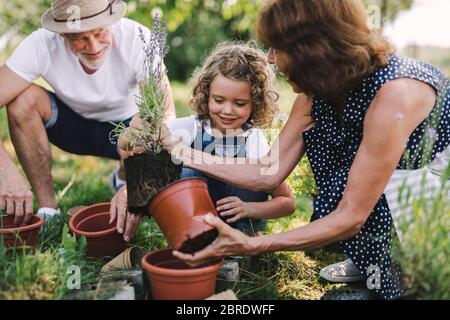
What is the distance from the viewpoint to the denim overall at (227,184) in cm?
281

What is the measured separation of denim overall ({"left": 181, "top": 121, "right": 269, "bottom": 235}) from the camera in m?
2.81

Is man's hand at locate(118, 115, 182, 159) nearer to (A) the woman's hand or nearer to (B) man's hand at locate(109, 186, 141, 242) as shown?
(B) man's hand at locate(109, 186, 141, 242)

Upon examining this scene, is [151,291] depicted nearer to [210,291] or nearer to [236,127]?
[210,291]

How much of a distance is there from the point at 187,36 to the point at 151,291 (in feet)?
30.0

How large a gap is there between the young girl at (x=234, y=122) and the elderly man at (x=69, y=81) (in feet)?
0.65

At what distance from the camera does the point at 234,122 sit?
284 centimetres

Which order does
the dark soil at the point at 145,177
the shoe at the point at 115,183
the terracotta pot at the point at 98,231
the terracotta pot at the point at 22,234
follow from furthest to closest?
the shoe at the point at 115,183 < the terracotta pot at the point at 98,231 < the terracotta pot at the point at 22,234 < the dark soil at the point at 145,177

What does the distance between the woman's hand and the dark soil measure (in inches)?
10.7

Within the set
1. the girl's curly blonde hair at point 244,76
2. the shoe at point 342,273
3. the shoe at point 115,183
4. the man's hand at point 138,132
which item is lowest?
the shoe at point 342,273

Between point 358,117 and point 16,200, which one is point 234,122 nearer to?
point 358,117

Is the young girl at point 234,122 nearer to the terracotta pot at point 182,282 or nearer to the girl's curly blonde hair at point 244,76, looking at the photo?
the girl's curly blonde hair at point 244,76

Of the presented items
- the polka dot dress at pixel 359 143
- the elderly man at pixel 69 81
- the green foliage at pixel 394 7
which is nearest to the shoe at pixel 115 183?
the elderly man at pixel 69 81

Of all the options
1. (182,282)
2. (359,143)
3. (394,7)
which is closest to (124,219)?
(182,282)

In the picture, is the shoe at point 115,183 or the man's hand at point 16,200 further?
the shoe at point 115,183
